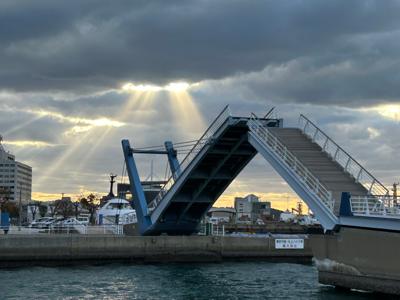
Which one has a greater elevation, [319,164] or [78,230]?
[319,164]

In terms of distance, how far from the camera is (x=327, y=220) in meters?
32.5

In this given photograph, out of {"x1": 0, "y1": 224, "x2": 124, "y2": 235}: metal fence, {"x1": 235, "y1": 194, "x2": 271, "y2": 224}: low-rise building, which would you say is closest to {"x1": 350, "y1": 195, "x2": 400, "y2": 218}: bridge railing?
{"x1": 0, "y1": 224, "x2": 124, "y2": 235}: metal fence

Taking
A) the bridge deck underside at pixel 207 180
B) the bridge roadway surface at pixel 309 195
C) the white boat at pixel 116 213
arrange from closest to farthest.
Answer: the bridge roadway surface at pixel 309 195, the bridge deck underside at pixel 207 180, the white boat at pixel 116 213

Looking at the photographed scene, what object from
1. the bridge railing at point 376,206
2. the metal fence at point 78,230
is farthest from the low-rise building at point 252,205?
the bridge railing at point 376,206

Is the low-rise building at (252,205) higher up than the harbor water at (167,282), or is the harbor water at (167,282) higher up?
the low-rise building at (252,205)

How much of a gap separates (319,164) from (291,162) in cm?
184

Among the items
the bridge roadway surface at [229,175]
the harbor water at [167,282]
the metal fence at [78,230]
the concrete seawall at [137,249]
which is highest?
the bridge roadway surface at [229,175]

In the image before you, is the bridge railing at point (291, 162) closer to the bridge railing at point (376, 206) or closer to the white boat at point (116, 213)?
the bridge railing at point (376, 206)

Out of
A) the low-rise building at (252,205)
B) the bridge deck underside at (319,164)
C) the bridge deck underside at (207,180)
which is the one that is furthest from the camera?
the low-rise building at (252,205)

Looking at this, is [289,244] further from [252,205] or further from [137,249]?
[252,205]

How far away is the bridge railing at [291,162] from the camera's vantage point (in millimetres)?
33222

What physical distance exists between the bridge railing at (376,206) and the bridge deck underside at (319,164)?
998 millimetres

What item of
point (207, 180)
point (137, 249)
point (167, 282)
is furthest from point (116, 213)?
point (167, 282)

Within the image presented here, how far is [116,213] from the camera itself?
237 feet
